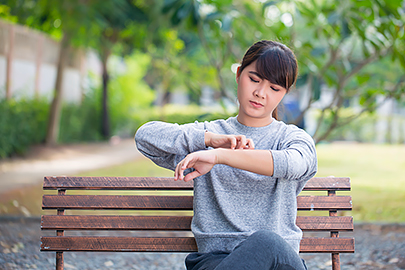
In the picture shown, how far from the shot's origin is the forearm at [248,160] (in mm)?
1762

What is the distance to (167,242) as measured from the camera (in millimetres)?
2324

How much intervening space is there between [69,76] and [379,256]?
36.5 feet

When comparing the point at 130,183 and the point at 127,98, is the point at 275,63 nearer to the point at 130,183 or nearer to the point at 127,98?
the point at 130,183

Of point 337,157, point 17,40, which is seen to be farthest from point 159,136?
point 337,157

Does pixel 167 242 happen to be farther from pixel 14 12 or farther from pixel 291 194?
pixel 14 12

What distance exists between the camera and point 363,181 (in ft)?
26.5

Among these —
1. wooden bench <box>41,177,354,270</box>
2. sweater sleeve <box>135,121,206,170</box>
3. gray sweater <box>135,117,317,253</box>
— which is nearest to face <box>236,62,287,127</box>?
gray sweater <box>135,117,317,253</box>

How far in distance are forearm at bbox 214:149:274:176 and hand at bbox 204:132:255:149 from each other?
0.12 feet

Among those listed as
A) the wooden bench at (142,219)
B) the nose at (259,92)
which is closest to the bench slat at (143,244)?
the wooden bench at (142,219)

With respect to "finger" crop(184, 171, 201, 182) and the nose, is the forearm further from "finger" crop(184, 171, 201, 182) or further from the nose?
the nose

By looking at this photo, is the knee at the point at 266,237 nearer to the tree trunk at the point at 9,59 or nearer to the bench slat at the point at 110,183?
the bench slat at the point at 110,183

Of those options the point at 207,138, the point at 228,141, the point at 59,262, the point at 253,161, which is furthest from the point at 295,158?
the point at 59,262

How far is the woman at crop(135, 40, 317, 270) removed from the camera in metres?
1.83

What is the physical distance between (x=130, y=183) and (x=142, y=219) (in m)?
0.20
